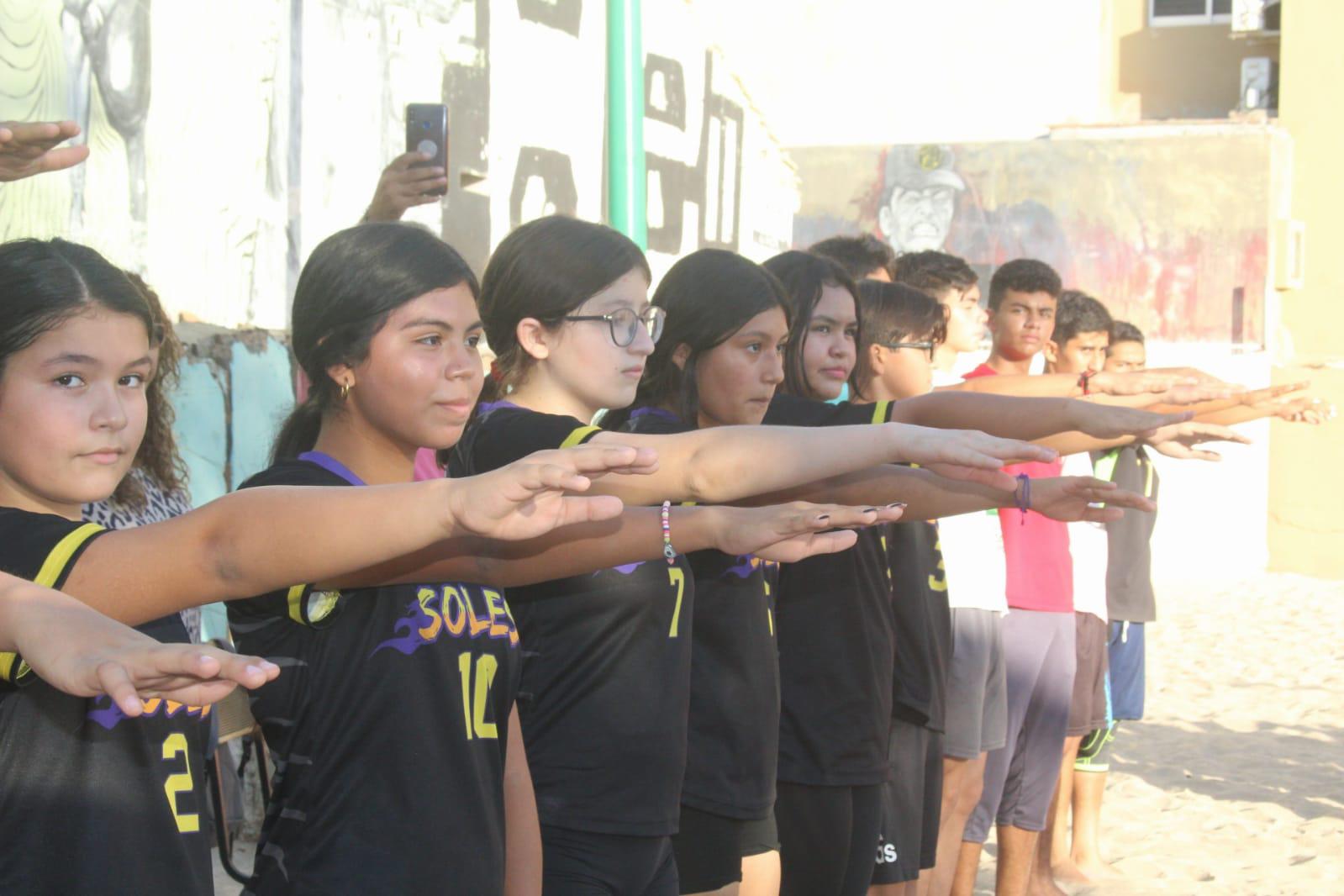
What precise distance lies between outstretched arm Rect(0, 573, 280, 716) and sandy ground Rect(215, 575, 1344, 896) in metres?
4.25

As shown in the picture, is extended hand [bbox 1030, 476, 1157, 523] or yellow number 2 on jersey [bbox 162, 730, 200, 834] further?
extended hand [bbox 1030, 476, 1157, 523]

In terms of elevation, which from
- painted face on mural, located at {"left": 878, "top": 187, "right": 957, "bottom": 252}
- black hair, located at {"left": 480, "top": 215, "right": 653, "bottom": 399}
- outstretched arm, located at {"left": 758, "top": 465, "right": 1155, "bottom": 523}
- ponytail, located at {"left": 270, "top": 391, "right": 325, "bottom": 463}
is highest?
painted face on mural, located at {"left": 878, "top": 187, "right": 957, "bottom": 252}

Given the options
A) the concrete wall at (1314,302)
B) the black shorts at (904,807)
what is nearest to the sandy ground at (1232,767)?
the black shorts at (904,807)

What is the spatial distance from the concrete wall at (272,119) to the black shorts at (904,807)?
11.8 ft

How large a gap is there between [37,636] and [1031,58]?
3046 cm

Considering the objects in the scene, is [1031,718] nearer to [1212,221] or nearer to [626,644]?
[626,644]

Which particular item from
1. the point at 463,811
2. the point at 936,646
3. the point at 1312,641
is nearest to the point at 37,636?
the point at 463,811

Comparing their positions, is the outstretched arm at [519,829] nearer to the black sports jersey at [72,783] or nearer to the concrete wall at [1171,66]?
the black sports jersey at [72,783]

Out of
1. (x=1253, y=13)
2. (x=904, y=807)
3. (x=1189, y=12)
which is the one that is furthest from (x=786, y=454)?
(x=1189, y=12)

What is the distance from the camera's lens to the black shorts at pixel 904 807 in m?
4.45

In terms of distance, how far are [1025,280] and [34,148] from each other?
4967 mm

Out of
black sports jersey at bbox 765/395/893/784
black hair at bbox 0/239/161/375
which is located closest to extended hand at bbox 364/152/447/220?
black sports jersey at bbox 765/395/893/784

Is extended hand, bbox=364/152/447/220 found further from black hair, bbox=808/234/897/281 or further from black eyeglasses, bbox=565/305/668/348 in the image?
black hair, bbox=808/234/897/281

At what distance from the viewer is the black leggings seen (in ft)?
13.0
